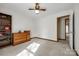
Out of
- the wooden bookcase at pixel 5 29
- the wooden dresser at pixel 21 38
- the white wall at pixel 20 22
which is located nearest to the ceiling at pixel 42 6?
the white wall at pixel 20 22

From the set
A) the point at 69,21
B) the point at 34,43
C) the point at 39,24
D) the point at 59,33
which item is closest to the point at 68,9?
the point at 69,21

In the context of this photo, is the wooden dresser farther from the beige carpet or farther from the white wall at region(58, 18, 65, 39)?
the white wall at region(58, 18, 65, 39)

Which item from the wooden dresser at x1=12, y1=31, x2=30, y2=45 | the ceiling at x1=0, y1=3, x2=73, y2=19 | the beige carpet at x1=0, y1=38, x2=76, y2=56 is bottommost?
the beige carpet at x1=0, y1=38, x2=76, y2=56

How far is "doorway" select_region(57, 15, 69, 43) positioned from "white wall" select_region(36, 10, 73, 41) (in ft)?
0.24

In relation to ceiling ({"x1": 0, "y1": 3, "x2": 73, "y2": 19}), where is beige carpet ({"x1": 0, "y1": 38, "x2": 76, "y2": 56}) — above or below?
below

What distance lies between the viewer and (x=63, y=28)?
1607 mm

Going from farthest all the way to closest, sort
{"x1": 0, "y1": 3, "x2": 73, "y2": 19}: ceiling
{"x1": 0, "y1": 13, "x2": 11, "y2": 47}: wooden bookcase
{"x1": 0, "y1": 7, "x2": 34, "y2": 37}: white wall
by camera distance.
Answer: {"x1": 0, "y1": 7, "x2": 34, "y2": 37}: white wall
{"x1": 0, "y1": 13, "x2": 11, "y2": 47}: wooden bookcase
{"x1": 0, "y1": 3, "x2": 73, "y2": 19}: ceiling

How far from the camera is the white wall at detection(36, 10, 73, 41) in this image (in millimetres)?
1583

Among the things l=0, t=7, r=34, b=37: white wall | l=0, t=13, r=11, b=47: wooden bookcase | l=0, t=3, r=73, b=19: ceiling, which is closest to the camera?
l=0, t=3, r=73, b=19: ceiling

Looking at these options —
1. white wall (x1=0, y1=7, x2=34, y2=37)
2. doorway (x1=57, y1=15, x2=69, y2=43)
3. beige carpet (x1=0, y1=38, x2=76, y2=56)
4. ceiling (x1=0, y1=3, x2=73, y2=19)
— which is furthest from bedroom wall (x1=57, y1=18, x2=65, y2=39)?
white wall (x1=0, y1=7, x2=34, y2=37)

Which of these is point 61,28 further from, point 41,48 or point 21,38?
point 21,38

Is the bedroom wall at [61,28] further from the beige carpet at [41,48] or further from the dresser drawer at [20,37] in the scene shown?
the dresser drawer at [20,37]

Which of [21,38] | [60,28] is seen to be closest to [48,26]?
[60,28]

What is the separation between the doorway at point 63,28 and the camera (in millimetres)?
1607
